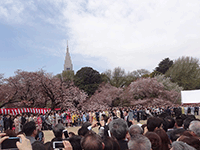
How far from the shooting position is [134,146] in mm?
2318

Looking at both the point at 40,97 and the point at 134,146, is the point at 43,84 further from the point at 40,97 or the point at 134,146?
the point at 134,146

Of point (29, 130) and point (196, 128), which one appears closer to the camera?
point (196, 128)

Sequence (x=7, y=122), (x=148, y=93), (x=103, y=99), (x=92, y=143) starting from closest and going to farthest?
1. (x=92, y=143)
2. (x=7, y=122)
3. (x=148, y=93)
4. (x=103, y=99)

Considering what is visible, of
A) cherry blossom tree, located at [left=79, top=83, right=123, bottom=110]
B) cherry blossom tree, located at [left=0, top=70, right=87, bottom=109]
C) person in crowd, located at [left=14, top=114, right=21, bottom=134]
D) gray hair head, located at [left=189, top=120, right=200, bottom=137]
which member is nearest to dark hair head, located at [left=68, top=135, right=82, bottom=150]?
gray hair head, located at [left=189, top=120, right=200, bottom=137]

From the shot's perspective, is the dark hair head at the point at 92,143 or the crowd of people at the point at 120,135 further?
the crowd of people at the point at 120,135

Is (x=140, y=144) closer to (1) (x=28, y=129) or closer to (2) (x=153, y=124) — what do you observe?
(2) (x=153, y=124)

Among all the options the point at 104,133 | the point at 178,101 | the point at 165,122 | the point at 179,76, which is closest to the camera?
the point at 104,133

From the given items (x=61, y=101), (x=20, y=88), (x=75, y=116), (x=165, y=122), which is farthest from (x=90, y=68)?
(x=165, y=122)

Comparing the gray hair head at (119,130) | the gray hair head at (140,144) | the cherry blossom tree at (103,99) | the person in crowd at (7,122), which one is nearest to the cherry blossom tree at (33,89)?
the cherry blossom tree at (103,99)

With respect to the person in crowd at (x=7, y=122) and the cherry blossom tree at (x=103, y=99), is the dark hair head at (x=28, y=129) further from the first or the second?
the cherry blossom tree at (x=103, y=99)

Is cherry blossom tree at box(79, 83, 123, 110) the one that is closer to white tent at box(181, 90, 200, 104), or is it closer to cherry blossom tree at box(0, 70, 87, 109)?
cherry blossom tree at box(0, 70, 87, 109)

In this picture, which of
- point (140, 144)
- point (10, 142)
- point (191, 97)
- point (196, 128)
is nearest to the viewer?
point (140, 144)

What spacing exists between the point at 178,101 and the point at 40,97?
2542 centimetres

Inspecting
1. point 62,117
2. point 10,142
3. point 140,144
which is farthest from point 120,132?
point 62,117
